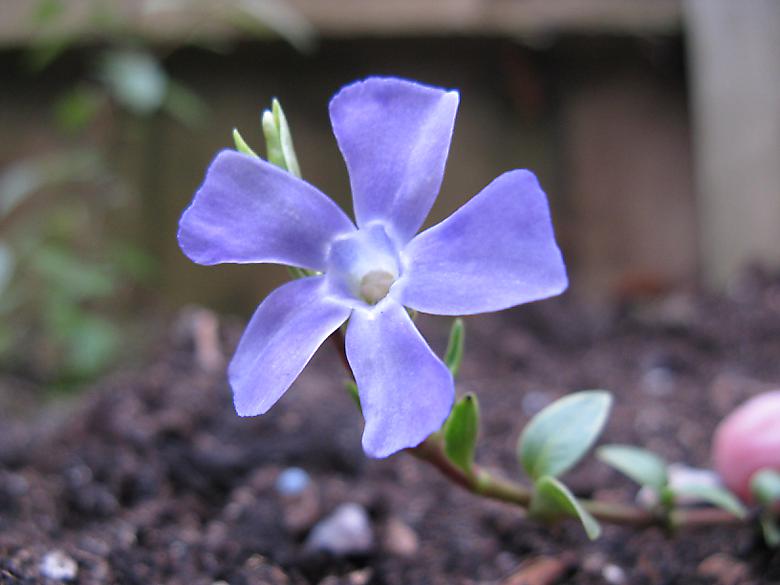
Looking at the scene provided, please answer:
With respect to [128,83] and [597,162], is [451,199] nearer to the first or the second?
[597,162]

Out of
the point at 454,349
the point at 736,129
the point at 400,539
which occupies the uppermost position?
the point at 736,129

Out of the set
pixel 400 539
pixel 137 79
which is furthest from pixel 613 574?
pixel 137 79

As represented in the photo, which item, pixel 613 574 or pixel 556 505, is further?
pixel 613 574

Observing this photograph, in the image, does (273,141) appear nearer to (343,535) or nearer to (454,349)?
(454,349)

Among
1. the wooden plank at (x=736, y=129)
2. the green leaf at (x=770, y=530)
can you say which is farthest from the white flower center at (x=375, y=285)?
the wooden plank at (x=736, y=129)

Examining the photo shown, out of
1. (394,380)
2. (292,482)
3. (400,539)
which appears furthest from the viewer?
(292,482)

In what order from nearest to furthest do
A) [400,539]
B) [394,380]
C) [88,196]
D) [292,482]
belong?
[394,380]
[400,539]
[292,482]
[88,196]

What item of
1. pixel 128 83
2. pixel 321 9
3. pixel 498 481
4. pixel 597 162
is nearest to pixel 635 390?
pixel 498 481
